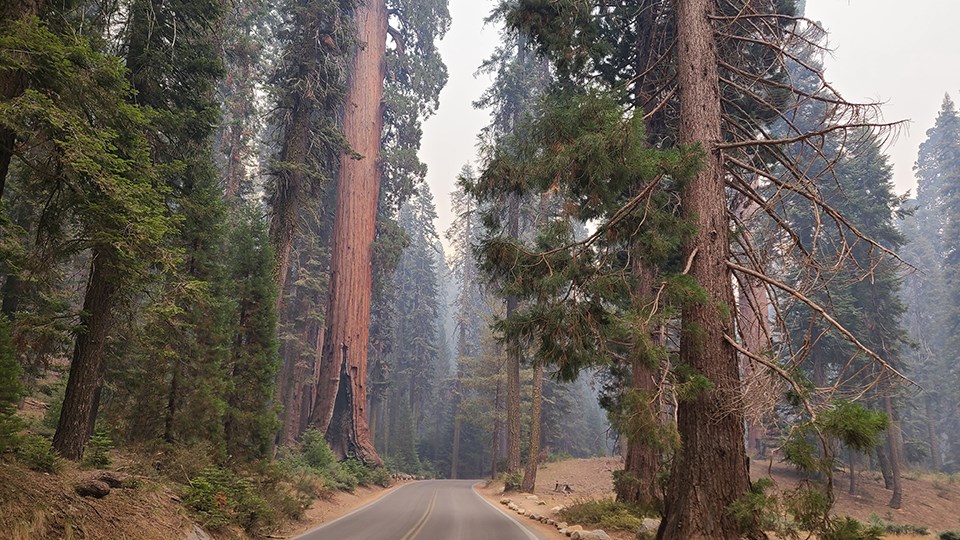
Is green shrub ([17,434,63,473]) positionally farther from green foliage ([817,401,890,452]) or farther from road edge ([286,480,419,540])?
green foliage ([817,401,890,452])

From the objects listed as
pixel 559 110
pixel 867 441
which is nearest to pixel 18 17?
pixel 559 110

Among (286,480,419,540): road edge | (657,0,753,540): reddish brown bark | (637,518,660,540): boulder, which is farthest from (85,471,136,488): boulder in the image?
(637,518,660,540): boulder

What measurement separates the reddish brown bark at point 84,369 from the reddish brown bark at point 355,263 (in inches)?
511

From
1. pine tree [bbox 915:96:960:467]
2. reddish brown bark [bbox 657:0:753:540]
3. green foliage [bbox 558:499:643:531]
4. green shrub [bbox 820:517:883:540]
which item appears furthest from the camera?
pine tree [bbox 915:96:960:467]

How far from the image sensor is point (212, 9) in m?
10.3

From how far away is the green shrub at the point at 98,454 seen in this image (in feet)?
25.7

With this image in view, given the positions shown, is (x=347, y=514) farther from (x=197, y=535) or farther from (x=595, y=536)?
(x=595, y=536)

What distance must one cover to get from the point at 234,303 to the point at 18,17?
7687 millimetres

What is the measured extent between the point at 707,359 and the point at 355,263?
18658mm

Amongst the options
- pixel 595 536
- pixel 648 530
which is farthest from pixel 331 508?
pixel 648 530

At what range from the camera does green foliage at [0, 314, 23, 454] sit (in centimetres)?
539

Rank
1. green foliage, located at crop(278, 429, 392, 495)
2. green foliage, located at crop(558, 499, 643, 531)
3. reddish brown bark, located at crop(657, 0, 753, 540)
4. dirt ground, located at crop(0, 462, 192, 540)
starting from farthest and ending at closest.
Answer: green foliage, located at crop(278, 429, 392, 495) < green foliage, located at crop(558, 499, 643, 531) < reddish brown bark, located at crop(657, 0, 753, 540) < dirt ground, located at crop(0, 462, 192, 540)

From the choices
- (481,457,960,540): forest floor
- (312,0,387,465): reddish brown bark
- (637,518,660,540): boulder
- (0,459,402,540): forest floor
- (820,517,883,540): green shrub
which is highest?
(312,0,387,465): reddish brown bark

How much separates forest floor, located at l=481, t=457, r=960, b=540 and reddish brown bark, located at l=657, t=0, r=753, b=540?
38.2ft
